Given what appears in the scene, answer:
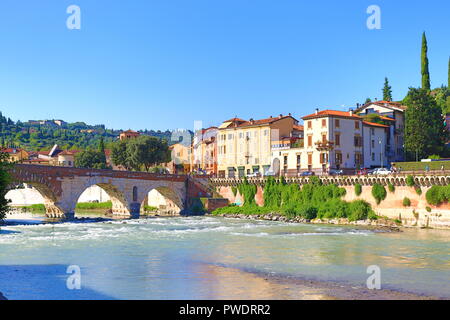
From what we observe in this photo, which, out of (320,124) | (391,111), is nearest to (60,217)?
(320,124)

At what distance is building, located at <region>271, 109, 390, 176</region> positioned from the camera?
66.2 m

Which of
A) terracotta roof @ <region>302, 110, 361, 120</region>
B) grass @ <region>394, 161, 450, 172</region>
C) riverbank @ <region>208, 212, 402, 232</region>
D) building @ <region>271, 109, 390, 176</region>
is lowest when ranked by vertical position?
riverbank @ <region>208, 212, 402, 232</region>

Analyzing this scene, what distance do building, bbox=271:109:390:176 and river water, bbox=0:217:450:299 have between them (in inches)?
728

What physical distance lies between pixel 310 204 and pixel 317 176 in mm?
3366

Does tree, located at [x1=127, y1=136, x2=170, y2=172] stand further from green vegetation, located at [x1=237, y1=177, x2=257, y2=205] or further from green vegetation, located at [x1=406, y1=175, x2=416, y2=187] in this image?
green vegetation, located at [x1=406, y1=175, x2=416, y2=187]

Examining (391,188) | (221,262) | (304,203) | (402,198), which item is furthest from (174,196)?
(221,262)

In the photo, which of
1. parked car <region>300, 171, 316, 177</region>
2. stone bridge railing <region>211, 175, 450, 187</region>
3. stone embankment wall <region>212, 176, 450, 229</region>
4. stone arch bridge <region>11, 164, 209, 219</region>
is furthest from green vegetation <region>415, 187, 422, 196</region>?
stone arch bridge <region>11, 164, 209, 219</region>

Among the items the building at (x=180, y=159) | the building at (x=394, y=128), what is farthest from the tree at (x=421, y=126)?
the building at (x=180, y=159)

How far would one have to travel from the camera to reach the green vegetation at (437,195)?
49281 mm

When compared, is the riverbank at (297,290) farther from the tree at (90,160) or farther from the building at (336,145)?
the tree at (90,160)

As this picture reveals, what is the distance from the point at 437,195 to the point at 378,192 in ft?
20.5

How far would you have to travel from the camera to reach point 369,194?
184ft

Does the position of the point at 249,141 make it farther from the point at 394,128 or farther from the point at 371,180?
the point at 371,180
